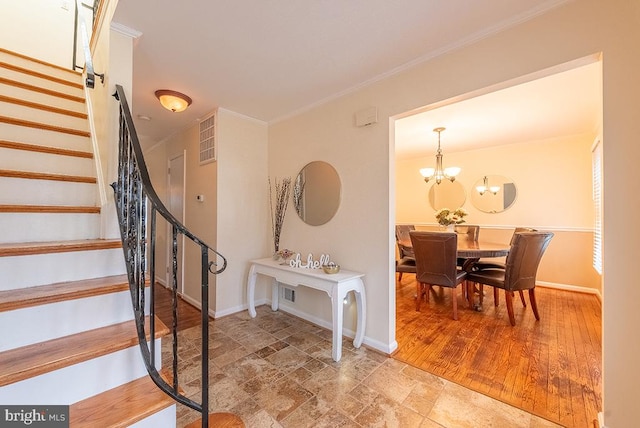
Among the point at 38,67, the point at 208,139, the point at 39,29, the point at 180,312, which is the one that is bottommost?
the point at 180,312

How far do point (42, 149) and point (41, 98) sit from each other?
2.89 feet

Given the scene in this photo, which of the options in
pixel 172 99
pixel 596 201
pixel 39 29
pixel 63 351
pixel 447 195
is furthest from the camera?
pixel 447 195

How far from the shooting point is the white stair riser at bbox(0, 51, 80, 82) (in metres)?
2.45

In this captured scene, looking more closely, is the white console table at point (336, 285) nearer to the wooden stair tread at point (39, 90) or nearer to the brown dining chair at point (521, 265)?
the brown dining chair at point (521, 265)

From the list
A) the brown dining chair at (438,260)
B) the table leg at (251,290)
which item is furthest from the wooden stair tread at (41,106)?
the brown dining chair at (438,260)

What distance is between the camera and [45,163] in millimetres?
1776

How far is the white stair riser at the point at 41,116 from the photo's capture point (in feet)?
6.39

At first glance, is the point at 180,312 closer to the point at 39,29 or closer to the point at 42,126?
the point at 42,126

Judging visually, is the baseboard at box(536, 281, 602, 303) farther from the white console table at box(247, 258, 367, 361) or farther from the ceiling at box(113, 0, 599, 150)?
the white console table at box(247, 258, 367, 361)

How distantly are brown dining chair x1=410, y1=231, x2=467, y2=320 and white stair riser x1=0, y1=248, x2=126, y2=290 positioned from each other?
2.69m

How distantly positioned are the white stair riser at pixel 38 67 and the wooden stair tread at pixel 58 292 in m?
2.59

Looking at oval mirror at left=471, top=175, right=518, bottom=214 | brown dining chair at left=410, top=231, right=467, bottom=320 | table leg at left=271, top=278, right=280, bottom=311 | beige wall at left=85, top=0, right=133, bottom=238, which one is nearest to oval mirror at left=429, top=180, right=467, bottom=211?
oval mirror at left=471, top=175, right=518, bottom=214

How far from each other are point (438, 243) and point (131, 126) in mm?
2790

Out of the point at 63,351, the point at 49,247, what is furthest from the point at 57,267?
the point at 63,351
